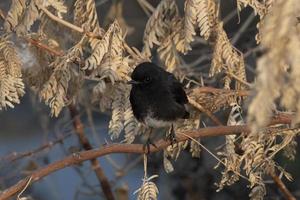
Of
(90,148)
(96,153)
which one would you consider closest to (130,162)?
(90,148)

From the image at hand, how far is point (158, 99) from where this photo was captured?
320cm

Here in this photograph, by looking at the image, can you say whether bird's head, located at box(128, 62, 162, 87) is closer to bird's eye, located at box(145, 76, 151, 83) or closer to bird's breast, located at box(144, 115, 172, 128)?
bird's eye, located at box(145, 76, 151, 83)

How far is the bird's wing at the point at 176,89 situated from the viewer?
3.04 m

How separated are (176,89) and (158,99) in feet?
0.44

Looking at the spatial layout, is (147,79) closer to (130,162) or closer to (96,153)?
(96,153)

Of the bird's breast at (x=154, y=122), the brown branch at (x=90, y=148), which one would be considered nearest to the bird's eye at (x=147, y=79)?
the bird's breast at (x=154, y=122)

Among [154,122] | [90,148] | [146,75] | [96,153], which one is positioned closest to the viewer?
[96,153]

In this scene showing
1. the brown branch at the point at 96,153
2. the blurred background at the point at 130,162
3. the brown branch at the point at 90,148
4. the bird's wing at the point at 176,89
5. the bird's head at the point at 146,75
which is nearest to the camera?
the brown branch at the point at 96,153

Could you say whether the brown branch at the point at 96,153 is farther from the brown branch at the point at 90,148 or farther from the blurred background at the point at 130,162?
the blurred background at the point at 130,162

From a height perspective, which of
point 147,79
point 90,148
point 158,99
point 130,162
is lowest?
point 130,162

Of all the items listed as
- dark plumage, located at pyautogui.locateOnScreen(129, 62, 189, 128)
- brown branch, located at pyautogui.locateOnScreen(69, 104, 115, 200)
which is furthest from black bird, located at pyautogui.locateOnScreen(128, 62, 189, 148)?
brown branch, located at pyautogui.locateOnScreen(69, 104, 115, 200)

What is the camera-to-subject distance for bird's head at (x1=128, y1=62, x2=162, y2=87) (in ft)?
9.46

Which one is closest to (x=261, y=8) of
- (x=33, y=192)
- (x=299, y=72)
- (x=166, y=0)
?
(x=166, y=0)

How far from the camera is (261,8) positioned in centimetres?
234
